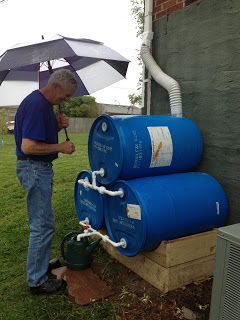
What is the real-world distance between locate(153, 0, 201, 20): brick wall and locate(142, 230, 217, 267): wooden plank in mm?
2652

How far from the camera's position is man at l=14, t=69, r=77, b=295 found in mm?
3018

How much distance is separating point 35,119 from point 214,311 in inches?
82.0

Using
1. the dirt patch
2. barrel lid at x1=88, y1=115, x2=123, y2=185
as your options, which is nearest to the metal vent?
the dirt patch

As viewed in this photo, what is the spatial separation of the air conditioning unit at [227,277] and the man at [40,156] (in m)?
1.57

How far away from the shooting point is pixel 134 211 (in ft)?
10.1

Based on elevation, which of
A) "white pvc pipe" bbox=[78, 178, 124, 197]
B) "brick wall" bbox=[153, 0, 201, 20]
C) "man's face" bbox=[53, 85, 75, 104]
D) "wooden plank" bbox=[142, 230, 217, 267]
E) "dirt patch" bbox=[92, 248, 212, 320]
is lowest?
"dirt patch" bbox=[92, 248, 212, 320]

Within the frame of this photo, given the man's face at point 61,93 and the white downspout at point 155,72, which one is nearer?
the man's face at point 61,93

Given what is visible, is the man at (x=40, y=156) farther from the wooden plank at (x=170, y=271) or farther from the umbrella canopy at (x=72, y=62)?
the wooden plank at (x=170, y=271)

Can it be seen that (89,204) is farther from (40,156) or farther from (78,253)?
(40,156)

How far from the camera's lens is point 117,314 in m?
2.98

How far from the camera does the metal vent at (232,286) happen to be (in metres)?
2.31

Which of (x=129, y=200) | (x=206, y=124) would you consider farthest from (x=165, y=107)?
(x=129, y=200)

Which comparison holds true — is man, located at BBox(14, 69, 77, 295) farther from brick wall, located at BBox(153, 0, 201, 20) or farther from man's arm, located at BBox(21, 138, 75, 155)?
brick wall, located at BBox(153, 0, 201, 20)

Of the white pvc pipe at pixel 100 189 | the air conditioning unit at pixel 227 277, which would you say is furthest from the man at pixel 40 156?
the air conditioning unit at pixel 227 277
